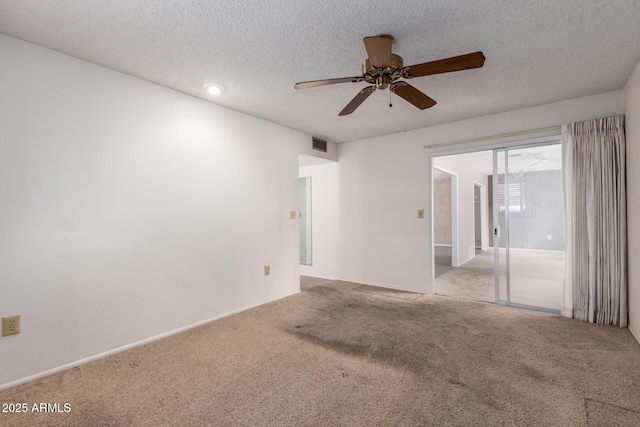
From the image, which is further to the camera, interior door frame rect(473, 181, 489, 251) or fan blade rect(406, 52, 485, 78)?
interior door frame rect(473, 181, 489, 251)

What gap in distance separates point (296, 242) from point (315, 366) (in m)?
2.23

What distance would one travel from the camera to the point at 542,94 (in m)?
3.11

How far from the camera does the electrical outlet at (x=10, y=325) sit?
78.7 inches

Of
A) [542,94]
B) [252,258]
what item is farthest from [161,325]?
[542,94]

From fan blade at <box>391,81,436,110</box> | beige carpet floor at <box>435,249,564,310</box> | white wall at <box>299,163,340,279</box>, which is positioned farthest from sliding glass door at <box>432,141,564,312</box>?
white wall at <box>299,163,340,279</box>

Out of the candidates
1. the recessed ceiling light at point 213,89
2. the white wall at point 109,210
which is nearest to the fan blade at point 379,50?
the recessed ceiling light at point 213,89

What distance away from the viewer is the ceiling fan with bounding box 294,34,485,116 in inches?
71.0

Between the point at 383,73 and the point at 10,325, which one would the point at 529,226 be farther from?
the point at 10,325

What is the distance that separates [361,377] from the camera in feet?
6.80

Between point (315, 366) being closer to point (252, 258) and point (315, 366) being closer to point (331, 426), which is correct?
point (331, 426)

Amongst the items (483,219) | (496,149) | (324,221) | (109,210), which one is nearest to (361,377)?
(109,210)

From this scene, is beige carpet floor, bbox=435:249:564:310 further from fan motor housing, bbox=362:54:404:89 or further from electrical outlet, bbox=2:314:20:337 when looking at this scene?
electrical outlet, bbox=2:314:20:337

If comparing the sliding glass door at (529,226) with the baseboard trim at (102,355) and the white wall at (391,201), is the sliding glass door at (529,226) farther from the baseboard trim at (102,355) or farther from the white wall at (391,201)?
the baseboard trim at (102,355)

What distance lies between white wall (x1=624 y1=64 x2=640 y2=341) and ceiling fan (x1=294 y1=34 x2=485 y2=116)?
69.2 inches
